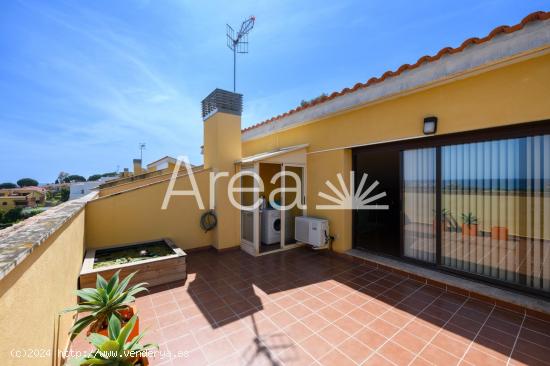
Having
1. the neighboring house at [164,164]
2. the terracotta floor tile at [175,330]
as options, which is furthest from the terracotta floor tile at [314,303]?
the neighboring house at [164,164]

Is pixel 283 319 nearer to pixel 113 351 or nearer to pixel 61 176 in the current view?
pixel 113 351

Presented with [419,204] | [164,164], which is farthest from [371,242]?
[164,164]

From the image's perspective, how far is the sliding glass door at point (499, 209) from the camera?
3.33 m

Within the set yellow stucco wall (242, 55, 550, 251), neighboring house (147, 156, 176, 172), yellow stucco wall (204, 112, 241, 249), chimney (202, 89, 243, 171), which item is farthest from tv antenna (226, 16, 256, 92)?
neighboring house (147, 156, 176, 172)

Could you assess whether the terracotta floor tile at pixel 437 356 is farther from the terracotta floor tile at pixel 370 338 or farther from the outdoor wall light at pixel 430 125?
the outdoor wall light at pixel 430 125

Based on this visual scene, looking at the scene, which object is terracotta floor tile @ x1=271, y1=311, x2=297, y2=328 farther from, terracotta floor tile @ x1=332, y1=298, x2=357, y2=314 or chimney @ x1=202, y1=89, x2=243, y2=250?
chimney @ x1=202, y1=89, x2=243, y2=250

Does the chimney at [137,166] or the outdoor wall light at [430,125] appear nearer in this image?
the outdoor wall light at [430,125]

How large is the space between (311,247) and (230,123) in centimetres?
434

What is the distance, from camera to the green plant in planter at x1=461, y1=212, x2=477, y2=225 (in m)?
3.92

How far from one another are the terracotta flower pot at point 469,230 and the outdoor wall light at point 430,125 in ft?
5.91

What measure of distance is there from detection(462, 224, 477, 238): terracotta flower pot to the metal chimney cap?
600 centimetres

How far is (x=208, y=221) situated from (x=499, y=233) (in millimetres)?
6364

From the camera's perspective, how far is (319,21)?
6.14 m

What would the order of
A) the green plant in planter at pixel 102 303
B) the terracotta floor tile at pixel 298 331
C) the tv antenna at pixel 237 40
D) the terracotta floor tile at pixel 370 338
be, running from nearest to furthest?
1. the green plant in planter at pixel 102 303
2. the terracotta floor tile at pixel 370 338
3. the terracotta floor tile at pixel 298 331
4. the tv antenna at pixel 237 40
